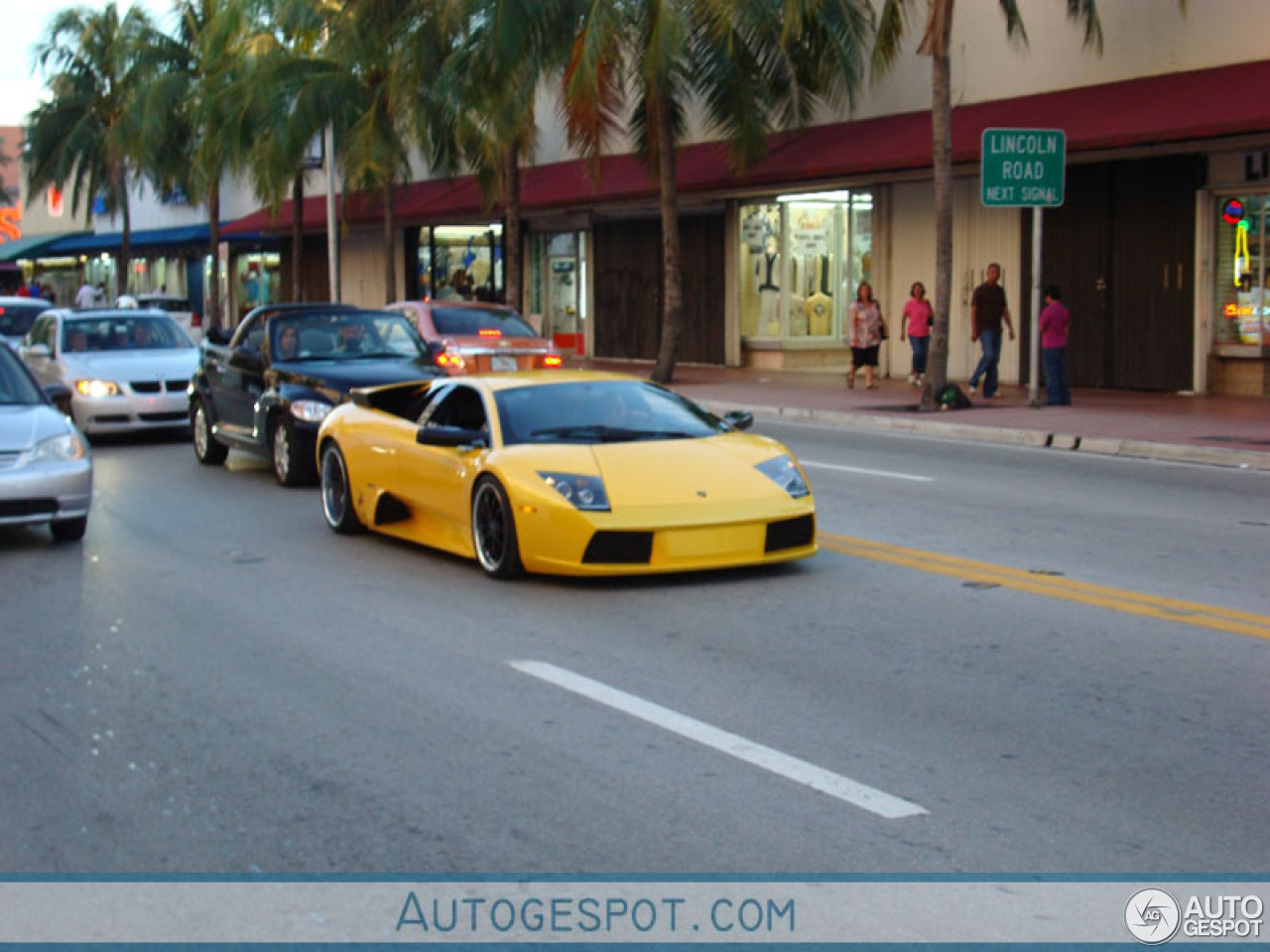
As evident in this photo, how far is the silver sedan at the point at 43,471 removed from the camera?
11594mm

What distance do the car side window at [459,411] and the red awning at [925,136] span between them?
13.5 meters

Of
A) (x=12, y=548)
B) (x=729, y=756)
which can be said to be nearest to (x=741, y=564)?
(x=729, y=756)

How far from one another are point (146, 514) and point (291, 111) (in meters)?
25.8

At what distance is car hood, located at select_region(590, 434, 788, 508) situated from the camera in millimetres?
9758

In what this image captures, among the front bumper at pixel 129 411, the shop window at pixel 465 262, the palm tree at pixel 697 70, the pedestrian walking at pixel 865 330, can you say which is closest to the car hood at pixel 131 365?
the front bumper at pixel 129 411

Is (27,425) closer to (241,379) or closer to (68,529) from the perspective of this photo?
(68,529)

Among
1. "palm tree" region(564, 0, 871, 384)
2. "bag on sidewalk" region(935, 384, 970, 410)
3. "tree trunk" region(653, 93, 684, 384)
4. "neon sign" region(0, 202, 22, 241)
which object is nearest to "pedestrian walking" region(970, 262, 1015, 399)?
"bag on sidewalk" region(935, 384, 970, 410)

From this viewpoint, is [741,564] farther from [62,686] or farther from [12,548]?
[12,548]

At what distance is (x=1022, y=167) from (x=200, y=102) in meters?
29.9

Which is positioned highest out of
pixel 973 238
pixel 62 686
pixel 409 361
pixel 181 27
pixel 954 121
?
pixel 181 27

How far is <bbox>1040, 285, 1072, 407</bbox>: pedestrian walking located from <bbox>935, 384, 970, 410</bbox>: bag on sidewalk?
3.90ft

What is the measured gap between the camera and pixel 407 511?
1164cm

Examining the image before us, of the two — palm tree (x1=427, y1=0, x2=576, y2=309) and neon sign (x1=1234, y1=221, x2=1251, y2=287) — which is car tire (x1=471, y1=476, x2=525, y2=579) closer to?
neon sign (x1=1234, y1=221, x2=1251, y2=287)

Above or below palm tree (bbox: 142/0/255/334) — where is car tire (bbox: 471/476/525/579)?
below
